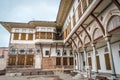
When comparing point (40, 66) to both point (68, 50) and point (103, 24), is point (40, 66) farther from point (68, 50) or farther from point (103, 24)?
point (103, 24)

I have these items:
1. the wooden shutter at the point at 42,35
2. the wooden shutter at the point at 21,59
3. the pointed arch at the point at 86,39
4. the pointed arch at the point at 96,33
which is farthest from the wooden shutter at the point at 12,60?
the pointed arch at the point at 96,33

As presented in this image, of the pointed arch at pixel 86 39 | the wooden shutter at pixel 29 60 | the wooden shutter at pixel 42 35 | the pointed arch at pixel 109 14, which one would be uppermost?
the wooden shutter at pixel 42 35

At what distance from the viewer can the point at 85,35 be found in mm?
11531

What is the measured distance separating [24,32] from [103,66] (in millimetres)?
15953

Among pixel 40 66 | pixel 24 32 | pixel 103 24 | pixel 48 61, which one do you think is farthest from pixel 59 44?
pixel 103 24

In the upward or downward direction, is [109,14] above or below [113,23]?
above

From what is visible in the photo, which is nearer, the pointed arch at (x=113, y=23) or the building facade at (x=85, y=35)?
the pointed arch at (x=113, y=23)

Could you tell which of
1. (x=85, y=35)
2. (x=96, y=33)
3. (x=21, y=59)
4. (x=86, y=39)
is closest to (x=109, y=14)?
(x=96, y=33)

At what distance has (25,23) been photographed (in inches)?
825

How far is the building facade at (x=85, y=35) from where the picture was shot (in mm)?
7191

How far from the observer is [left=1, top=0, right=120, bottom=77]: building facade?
7.19 metres

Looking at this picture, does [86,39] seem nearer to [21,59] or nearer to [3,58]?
[21,59]

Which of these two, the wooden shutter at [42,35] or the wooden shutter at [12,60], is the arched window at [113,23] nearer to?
the wooden shutter at [42,35]

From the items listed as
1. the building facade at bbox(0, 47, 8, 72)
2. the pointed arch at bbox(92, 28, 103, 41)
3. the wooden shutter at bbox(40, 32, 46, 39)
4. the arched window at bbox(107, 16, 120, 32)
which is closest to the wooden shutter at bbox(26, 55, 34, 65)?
the wooden shutter at bbox(40, 32, 46, 39)
